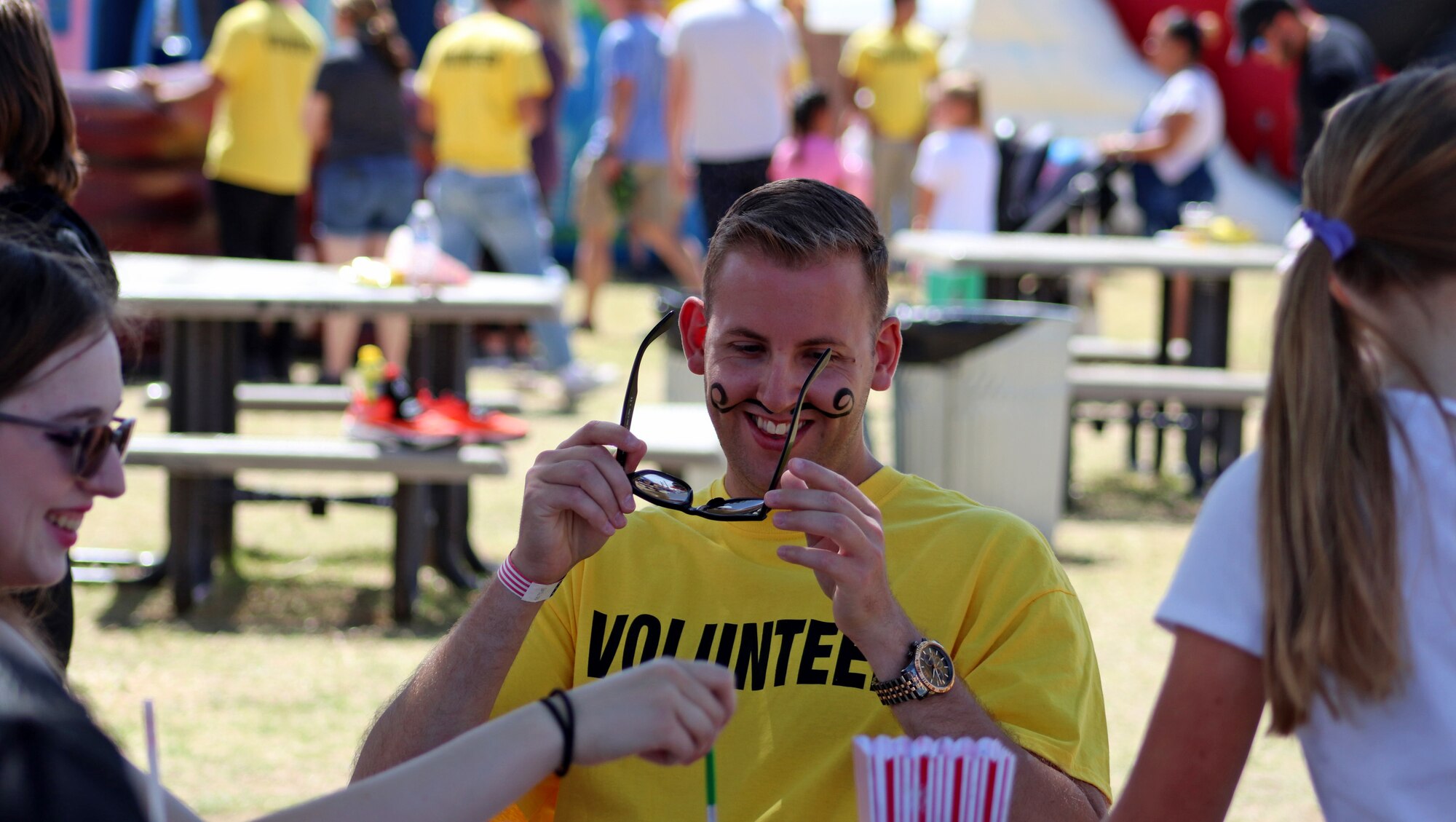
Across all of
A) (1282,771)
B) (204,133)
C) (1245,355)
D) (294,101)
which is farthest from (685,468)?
(1245,355)

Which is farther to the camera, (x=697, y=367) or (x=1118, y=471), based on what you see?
(x=1118, y=471)

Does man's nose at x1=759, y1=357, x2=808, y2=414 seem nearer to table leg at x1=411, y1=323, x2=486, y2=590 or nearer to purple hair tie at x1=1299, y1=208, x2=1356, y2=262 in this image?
purple hair tie at x1=1299, y1=208, x2=1356, y2=262

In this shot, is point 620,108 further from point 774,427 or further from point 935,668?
point 935,668

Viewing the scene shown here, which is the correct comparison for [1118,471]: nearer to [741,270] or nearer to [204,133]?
[204,133]

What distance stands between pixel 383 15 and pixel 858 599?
705cm

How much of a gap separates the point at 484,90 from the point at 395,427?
3512mm

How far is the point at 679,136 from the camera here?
30.6 feet

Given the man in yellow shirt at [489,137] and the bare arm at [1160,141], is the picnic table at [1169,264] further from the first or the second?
the man in yellow shirt at [489,137]

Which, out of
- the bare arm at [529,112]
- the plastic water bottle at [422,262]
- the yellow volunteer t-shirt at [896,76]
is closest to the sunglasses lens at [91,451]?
the plastic water bottle at [422,262]

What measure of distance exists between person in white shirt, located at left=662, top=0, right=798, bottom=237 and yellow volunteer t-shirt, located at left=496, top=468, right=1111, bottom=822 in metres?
6.83

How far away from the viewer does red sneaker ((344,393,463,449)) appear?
5.14 metres

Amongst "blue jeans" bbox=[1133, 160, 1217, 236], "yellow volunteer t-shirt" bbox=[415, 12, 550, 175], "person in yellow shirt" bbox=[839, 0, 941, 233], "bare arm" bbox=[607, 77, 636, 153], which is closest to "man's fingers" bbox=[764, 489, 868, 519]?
"yellow volunteer t-shirt" bbox=[415, 12, 550, 175]

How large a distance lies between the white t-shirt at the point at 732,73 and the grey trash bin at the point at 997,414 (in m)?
3.02

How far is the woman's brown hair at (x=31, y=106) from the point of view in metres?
2.84
